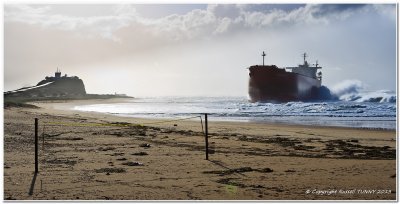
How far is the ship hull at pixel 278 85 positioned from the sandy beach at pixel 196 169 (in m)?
21.6

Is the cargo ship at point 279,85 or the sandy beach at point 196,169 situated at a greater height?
the cargo ship at point 279,85

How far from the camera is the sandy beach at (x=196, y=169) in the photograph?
19.2 feet

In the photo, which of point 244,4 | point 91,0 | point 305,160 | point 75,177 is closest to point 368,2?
point 244,4

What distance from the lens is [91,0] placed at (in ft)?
24.5

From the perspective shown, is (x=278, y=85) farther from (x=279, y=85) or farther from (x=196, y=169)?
(x=196, y=169)

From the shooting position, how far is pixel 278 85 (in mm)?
35219

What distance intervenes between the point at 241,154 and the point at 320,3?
355 centimetres

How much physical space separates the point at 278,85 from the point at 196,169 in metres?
29.0

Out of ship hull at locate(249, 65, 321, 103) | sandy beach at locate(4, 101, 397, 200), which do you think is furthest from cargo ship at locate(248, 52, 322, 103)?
sandy beach at locate(4, 101, 397, 200)

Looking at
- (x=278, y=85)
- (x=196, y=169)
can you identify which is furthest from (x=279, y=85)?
(x=196, y=169)

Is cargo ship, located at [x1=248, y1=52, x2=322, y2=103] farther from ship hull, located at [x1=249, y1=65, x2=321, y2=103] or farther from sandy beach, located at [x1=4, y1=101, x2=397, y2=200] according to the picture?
sandy beach, located at [x1=4, y1=101, x2=397, y2=200]

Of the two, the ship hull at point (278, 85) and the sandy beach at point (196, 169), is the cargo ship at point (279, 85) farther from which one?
the sandy beach at point (196, 169)

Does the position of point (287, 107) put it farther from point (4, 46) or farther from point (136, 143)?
point (4, 46)

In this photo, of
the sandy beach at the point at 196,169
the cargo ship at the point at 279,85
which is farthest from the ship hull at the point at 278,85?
the sandy beach at the point at 196,169
